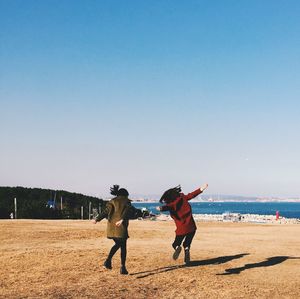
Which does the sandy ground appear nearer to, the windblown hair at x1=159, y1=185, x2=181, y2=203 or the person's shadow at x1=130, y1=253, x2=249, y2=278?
the person's shadow at x1=130, y1=253, x2=249, y2=278

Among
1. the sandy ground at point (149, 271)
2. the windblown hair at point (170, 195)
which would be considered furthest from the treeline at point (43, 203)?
the windblown hair at point (170, 195)

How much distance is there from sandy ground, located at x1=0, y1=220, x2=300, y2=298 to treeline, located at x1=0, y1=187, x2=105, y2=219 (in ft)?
93.5

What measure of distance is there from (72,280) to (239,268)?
13.5ft

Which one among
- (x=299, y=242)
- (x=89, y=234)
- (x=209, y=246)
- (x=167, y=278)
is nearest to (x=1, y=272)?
(x=167, y=278)

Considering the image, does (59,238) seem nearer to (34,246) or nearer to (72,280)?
(34,246)

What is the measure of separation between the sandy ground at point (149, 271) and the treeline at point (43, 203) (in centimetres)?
2850

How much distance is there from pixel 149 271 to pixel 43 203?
4208cm

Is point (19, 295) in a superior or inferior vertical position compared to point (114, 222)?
inferior

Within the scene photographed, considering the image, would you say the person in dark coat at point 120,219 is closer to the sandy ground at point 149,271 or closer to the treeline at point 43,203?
the sandy ground at point 149,271

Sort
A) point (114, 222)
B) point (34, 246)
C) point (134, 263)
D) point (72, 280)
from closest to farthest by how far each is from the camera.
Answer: point (72, 280)
point (114, 222)
point (134, 263)
point (34, 246)

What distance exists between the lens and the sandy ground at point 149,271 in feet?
27.8

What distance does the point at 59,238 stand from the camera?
18.3 metres

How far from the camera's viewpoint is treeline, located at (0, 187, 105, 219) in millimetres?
47062

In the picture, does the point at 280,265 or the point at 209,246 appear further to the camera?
the point at 209,246
